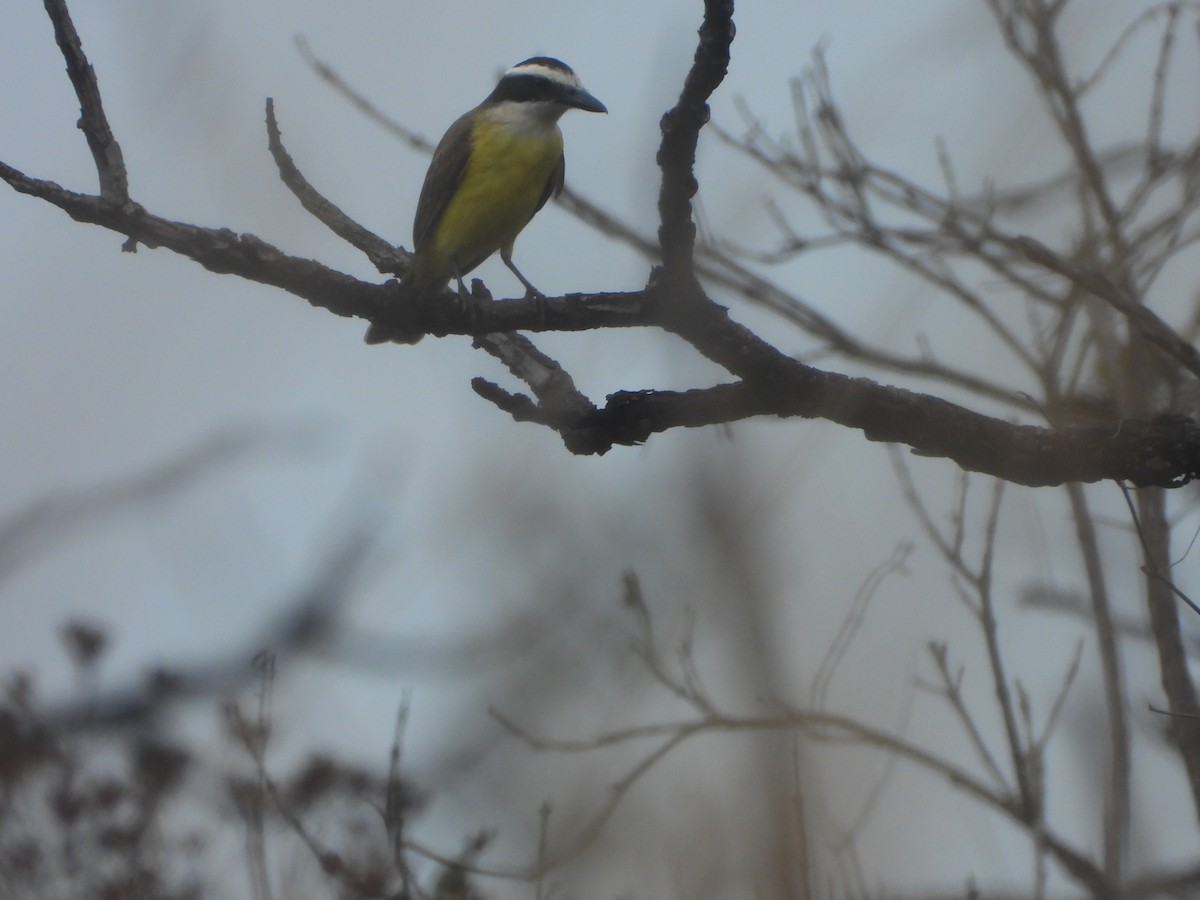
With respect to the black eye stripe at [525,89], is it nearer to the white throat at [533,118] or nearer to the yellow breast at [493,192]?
the white throat at [533,118]

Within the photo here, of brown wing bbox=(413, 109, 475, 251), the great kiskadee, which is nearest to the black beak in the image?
the great kiskadee

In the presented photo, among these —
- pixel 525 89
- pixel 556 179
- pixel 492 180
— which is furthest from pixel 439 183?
pixel 525 89

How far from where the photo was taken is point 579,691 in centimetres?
486

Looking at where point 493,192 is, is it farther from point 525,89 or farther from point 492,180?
point 525,89

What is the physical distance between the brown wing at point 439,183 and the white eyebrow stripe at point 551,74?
1.62ft

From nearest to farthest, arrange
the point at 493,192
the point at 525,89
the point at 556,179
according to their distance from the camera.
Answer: the point at 493,192, the point at 556,179, the point at 525,89

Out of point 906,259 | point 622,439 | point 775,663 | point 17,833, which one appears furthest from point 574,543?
point 17,833

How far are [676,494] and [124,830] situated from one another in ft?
8.86

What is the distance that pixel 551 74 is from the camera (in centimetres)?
721

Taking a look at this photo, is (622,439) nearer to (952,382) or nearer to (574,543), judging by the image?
(574,543)

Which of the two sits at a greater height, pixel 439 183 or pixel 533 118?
pixel 533 118

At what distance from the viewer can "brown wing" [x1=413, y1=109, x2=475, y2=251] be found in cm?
695

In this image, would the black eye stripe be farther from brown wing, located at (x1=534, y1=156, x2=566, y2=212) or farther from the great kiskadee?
brown wing, located at (x1=534, y1=156, x2=566, y2=212)

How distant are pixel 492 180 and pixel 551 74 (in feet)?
2.42
